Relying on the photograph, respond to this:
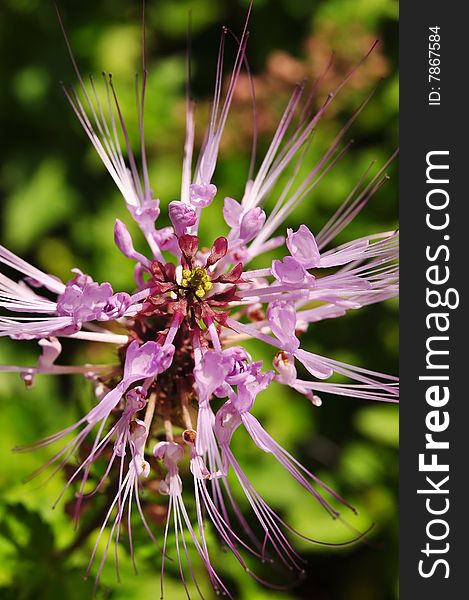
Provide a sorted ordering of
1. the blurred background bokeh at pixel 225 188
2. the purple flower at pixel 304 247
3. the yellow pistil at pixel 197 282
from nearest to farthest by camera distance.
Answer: the purple flower at pixel 304 247 < the yellow pistil at pixel 197 282 < the blurred background bokeh at pixel 225 188

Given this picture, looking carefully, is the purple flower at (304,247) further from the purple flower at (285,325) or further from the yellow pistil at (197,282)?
the yellow pistil at (197,282)

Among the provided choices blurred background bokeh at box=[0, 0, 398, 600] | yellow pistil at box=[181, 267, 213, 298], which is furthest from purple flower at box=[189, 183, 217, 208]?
blurred background bokeh at box=[0, 0, 398, 600]

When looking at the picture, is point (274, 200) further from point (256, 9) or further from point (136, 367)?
point (136, 367)

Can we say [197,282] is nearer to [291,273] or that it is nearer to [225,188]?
[291,273]

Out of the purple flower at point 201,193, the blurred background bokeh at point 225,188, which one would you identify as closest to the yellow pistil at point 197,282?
the purple flower at point 201,193

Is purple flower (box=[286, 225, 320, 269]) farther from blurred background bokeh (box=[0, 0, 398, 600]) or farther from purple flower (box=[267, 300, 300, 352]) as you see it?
blurred background bokeh (box=[0, 0, 398, 600])

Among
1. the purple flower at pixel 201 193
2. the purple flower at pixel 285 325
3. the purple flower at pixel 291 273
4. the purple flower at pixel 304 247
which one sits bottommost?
the purple flower at pixel 285 325

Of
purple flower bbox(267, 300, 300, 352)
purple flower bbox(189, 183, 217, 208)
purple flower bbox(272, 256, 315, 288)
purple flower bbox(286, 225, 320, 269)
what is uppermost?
purple flower bbox(189, 183, 217, 208)
